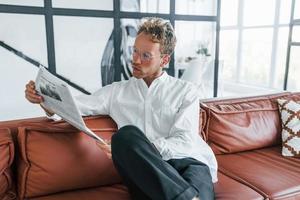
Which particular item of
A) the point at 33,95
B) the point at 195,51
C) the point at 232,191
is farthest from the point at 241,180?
the point at 195,51

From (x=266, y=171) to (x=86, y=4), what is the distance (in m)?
2.06

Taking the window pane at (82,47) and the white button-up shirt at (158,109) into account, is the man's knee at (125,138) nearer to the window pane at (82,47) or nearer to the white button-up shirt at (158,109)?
the white button-up shirt at (158,109)

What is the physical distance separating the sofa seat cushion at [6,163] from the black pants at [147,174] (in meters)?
0.44

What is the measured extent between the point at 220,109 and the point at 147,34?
2.26ft

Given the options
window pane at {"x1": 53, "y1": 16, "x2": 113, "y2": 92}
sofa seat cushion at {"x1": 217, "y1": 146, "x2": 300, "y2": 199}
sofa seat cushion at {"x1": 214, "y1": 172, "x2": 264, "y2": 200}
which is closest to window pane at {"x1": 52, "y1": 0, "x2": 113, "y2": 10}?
window pane at {"x1": 53, "y1": 16, "x2": 113, "y2": 92}

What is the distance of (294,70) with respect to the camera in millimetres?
4172

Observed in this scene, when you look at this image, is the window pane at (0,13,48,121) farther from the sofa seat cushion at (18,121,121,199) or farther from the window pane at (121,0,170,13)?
the sofa seat cushion at (18,121,121,199)

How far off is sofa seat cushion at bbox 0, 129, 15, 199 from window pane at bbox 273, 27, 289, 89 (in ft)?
15.9

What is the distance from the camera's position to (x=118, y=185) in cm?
138

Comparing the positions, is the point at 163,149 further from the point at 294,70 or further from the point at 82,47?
the point at 294,70

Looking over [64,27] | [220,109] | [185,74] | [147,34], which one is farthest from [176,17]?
[147,34]

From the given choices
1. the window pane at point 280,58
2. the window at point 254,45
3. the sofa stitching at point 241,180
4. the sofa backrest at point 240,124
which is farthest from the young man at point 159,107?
the window pane at point 280,58

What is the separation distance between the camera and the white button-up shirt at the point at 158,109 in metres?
1.31

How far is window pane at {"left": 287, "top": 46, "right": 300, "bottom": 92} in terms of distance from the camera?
3.96 m
